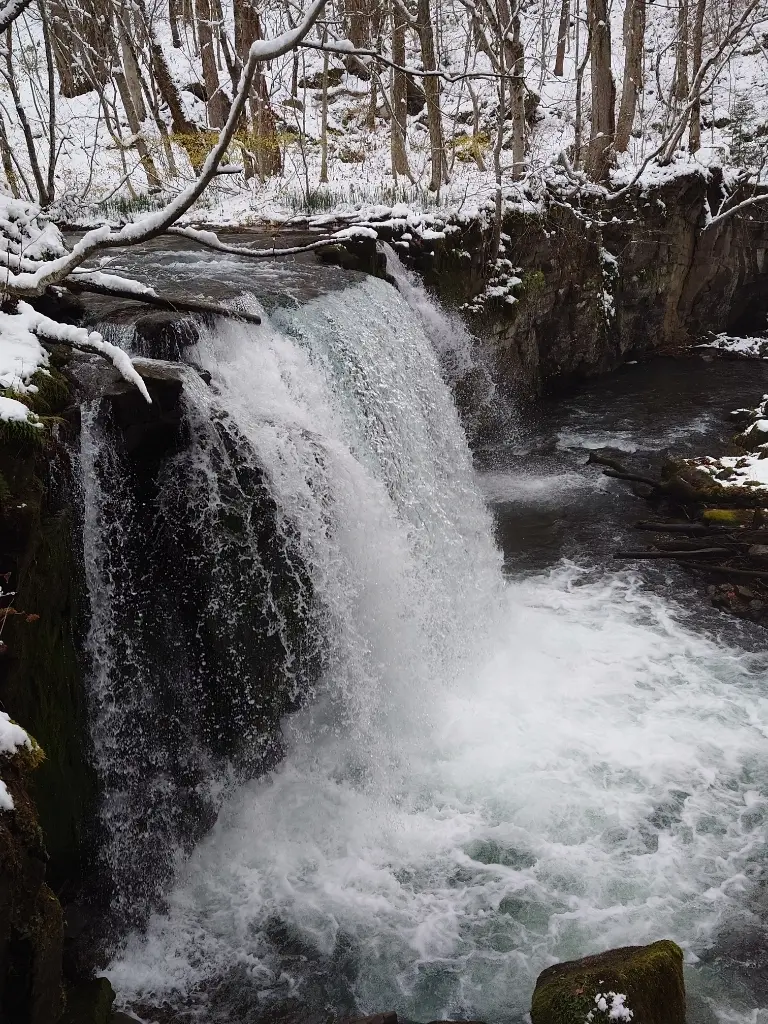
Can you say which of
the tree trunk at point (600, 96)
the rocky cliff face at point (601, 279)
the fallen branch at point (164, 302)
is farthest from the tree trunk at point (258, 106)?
the fallen branch at point (164, 302)

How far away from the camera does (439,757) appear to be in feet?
19.4

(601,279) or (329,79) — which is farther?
(329,79)

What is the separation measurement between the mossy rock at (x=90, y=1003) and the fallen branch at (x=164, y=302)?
429 cm

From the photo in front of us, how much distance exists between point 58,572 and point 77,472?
696mm

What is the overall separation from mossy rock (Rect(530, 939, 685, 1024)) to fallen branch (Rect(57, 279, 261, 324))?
515cm

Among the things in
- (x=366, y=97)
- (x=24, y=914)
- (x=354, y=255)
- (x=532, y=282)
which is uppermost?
(x=366, y=97)

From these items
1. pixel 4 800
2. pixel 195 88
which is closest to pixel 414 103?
pixel 195 88

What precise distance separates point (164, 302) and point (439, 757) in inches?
172

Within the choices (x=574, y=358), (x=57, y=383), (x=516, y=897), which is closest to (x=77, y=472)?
(x=57, y=383)

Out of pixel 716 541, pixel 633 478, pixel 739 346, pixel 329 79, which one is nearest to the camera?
pixel 716 541

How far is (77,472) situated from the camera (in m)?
4.51

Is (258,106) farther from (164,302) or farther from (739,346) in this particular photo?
(164,302)

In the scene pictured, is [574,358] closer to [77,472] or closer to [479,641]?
[479,641]

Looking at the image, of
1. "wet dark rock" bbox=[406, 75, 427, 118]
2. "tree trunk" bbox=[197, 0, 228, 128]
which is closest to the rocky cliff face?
"tree trunk" bbox=[197, 0, 228, 128]
